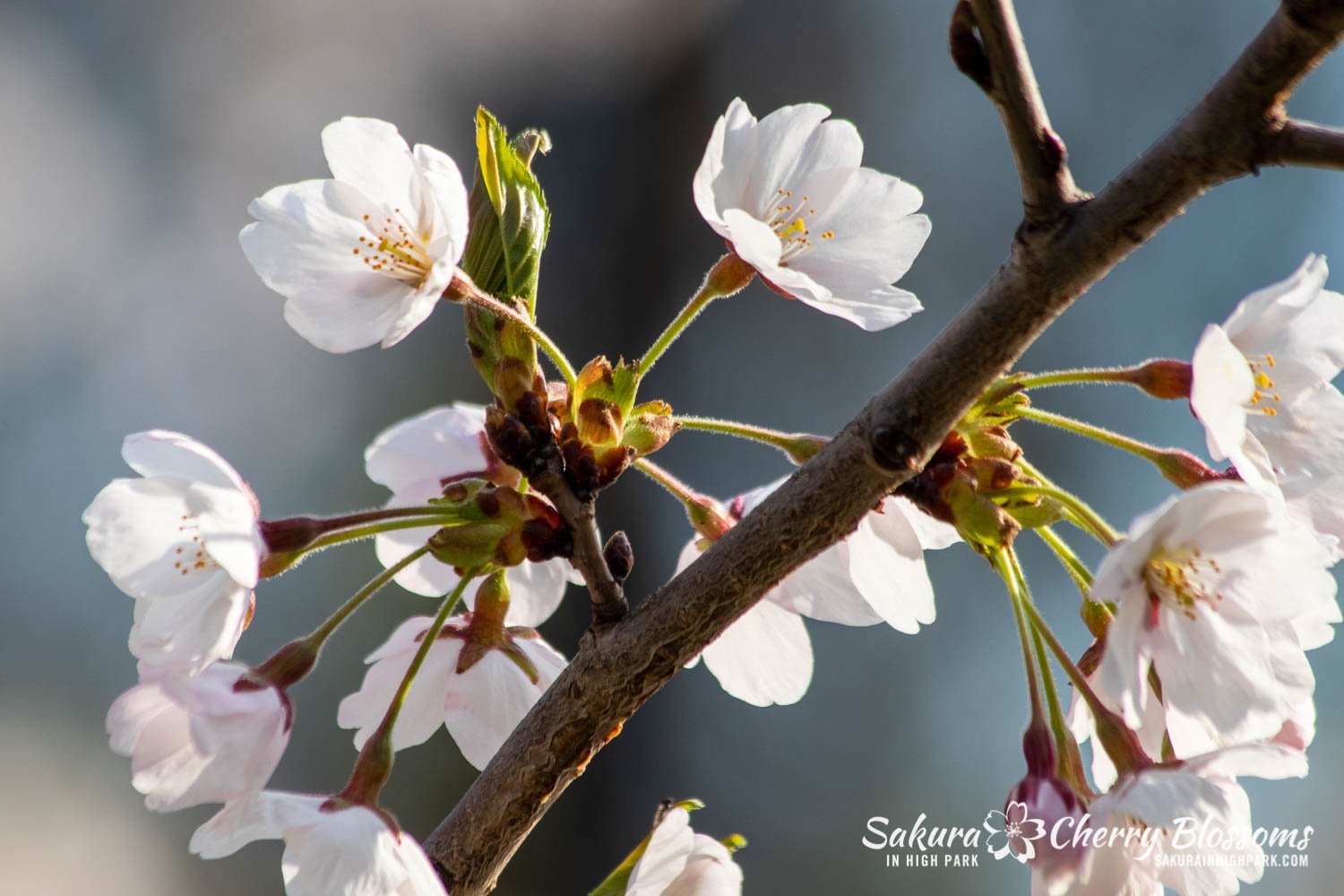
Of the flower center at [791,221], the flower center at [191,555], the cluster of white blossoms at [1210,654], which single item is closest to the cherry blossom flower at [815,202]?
the flower center at [791,221]

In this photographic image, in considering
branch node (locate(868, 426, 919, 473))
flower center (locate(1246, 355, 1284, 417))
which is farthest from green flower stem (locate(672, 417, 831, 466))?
flower center (locate(1246, 355, 1284, 417))

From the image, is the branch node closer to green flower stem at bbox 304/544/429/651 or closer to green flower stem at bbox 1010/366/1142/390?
green flower stem at bbox 1010/366/1142/390

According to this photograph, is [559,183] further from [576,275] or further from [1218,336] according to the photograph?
[1218,336]

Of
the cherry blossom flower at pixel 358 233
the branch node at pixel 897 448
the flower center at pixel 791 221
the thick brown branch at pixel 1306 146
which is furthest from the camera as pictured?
the flower center at pixel 791 221

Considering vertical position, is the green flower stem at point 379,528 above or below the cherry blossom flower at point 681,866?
above

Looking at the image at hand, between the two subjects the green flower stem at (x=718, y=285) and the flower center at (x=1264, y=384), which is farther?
the green flower stem at (x=718, y=285)

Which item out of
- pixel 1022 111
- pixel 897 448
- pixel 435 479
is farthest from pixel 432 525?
pixel 1022 111

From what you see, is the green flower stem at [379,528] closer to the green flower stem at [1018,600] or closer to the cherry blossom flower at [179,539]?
the cherry blossom flower at [179,539]
